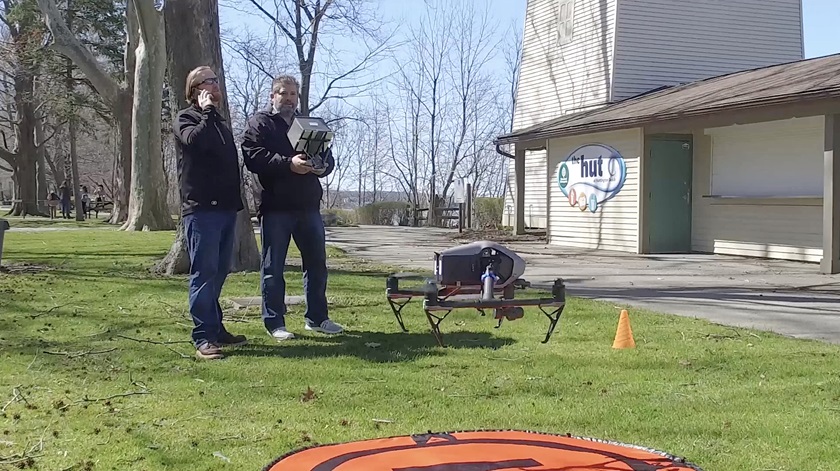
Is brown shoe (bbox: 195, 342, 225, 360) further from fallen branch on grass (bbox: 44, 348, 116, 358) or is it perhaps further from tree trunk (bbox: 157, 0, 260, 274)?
tree trunk (bbox: 157, 0, 260, 274)

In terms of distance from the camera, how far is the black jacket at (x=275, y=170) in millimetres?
6094

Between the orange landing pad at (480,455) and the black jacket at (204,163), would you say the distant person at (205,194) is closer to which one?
the black jacket at (204,163)

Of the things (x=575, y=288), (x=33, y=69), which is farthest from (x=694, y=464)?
(x=33, y=69)

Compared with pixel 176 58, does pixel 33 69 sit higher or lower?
higher

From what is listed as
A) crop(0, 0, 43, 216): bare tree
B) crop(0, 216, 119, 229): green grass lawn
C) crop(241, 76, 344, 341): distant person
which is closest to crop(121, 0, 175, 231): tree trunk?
crop(0, 216, 119, 229): green grass lawn

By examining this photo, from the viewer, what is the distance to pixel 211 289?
5.76 meters

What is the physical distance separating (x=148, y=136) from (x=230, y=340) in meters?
17.9

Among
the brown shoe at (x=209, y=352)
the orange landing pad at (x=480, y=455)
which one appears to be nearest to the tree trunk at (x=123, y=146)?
the brown shoe at (x=209, y=352)

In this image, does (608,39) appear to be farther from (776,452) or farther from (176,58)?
(776,452)

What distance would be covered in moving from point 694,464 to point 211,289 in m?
3.45

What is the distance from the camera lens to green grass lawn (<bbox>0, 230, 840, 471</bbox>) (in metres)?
3.66

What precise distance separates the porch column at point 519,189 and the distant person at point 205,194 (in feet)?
52.9

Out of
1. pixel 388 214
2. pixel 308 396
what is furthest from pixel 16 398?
pixel 388 214

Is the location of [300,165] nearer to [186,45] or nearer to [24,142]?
[186,45]
